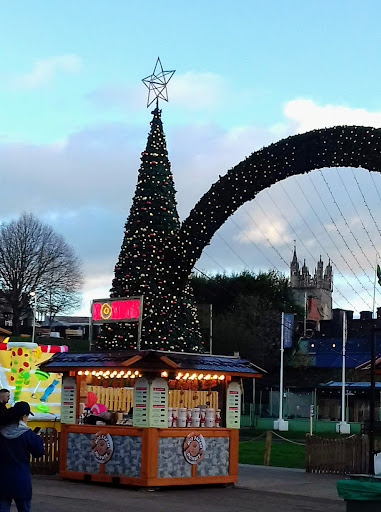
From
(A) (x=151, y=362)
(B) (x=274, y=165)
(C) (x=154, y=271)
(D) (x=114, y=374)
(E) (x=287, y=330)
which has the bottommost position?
(D) (x=114, y=374)

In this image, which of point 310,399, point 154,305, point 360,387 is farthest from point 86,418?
point 310,399

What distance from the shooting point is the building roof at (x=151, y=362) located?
1664 centimetres

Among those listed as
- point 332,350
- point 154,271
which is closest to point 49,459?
point 154,271

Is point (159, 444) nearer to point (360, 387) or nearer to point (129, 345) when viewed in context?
point (129, 345)

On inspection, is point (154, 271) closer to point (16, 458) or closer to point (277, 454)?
point (277, 454)

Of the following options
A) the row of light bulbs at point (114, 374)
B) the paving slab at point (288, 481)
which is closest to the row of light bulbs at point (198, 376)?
the row of light bulbs at point (114, 374)

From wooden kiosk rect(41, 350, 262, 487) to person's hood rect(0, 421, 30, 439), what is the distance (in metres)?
7.35

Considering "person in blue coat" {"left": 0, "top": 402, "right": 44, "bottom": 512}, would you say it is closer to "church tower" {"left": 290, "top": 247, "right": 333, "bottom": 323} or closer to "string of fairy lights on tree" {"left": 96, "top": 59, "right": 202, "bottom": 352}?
"string of fairy lights on tree" {"left": 96, "top": 59, "right": 202, "bottom": 352}

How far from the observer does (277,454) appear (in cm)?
3027

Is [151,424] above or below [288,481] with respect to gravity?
above

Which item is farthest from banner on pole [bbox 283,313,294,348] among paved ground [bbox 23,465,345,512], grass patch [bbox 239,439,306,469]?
paved ground [bbox 23,465,345,512]

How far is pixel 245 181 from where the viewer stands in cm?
2561

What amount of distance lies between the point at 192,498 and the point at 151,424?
1645 millimetres

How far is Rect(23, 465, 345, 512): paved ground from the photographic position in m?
14.1
